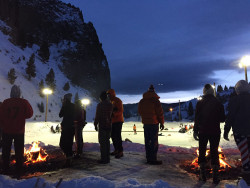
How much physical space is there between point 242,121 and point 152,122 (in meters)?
2.38

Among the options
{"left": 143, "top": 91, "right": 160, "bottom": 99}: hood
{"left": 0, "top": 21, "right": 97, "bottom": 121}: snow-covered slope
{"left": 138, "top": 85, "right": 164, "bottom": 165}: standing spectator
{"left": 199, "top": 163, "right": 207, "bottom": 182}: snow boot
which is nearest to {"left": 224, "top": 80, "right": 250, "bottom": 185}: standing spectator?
{"left": 199, "top": 163, "right": 207, "bottom": 182}: snow boot

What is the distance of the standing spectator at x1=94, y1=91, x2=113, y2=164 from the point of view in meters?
6.17

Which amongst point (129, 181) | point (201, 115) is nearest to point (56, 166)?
point (129, 181)

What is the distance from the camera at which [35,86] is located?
4488cm

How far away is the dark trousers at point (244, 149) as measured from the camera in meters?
4.21

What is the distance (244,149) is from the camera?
4.26 m

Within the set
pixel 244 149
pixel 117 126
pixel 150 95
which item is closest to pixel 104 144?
pixel 117 126

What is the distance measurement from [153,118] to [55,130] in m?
17.3

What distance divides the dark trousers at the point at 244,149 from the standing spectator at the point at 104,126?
129 inches

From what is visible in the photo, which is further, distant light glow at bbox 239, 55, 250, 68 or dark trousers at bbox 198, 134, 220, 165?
distant light glow at bbox 239, 55, 250, 68

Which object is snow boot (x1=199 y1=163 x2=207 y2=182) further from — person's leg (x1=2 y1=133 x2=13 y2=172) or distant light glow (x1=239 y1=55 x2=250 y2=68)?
distant light glow (x1=239 y1=55 x2=250 y2=68)

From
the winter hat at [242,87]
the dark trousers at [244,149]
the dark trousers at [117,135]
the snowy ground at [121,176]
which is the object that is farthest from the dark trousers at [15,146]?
the winter hat at [242,87]

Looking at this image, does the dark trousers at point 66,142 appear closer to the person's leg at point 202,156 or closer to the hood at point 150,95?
the hood at point 150,95

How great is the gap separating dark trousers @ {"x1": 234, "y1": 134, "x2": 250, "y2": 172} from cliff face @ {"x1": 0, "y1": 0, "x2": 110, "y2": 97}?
62.1 metres
